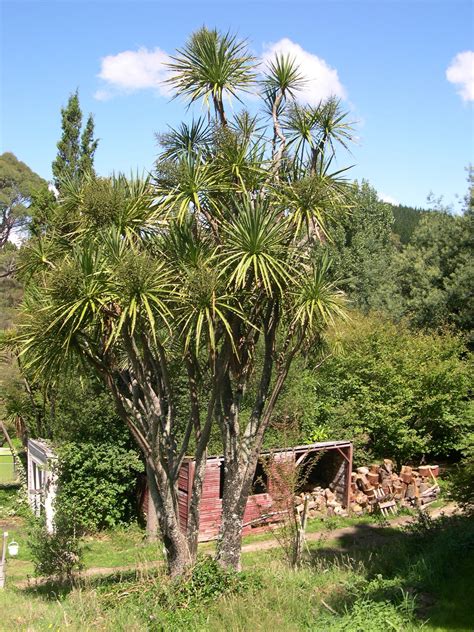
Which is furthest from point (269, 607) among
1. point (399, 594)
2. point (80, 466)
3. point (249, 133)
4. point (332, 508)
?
point (332, 508)

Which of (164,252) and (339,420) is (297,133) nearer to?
(164,252)

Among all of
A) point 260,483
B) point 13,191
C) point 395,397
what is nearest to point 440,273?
point 395,397

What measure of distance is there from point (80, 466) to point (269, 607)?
368 inches

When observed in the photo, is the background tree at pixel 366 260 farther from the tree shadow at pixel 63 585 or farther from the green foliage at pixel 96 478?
the tree shadow at pixel 63 585

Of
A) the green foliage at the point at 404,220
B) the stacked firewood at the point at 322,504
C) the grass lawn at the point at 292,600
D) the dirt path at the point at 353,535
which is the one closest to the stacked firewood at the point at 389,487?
the stacked firewood at the point at 322,504

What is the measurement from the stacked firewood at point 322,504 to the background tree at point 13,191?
2941 cm

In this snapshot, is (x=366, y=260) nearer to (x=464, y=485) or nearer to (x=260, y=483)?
(x=260, y=483)

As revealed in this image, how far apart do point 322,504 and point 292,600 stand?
1095 centimetres

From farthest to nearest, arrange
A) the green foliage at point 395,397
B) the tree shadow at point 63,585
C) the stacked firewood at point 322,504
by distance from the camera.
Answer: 1. the green foliage at point 395,397
2. the stacked firewood at point 322,504
3. the tree shadow at point 63,585

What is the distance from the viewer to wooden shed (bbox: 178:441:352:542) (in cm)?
1488

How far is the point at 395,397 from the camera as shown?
18453 millimetres

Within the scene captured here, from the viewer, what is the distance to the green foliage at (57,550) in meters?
9.67

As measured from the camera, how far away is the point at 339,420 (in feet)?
60.5

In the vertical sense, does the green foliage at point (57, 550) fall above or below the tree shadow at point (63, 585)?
above
